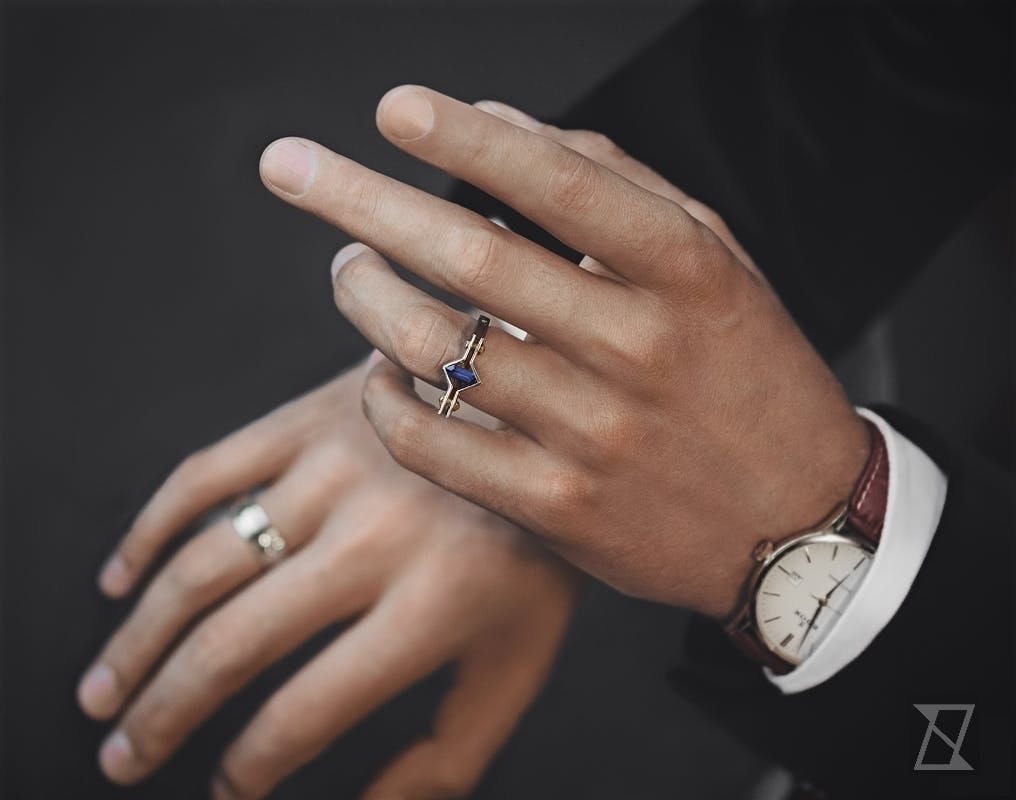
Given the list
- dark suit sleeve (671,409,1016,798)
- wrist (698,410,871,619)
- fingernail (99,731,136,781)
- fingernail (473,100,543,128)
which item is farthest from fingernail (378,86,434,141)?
fingernail (99,731,136,781)

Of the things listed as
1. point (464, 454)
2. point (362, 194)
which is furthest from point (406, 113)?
point (464, 454)

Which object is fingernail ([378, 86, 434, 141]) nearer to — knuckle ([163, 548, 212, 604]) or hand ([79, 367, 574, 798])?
hand ([79, 367, 574, 798])

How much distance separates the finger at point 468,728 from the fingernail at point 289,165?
1.91 ft

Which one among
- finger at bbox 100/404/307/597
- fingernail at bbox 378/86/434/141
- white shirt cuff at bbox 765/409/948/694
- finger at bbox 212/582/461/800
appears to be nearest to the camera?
fingernail at bbox 378/86/434/141

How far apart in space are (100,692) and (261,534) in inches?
10.9

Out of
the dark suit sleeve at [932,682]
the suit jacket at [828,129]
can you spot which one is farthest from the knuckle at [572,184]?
the dark suit sleeve at [932,682]

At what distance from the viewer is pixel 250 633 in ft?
3.16

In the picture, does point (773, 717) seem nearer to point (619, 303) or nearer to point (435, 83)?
point (619, 303)

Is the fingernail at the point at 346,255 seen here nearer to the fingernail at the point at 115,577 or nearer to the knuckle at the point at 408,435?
the knuckle at the point at 408,435

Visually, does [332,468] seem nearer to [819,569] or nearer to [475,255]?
[475,255]

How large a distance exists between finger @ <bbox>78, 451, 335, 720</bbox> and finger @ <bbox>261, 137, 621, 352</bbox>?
1.42 feet

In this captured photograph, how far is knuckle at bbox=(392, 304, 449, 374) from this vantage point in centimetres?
71

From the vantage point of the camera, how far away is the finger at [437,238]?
67 cm

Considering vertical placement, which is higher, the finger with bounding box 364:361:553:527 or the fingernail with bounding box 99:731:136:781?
the finger with bounding box 364:361:553:527
